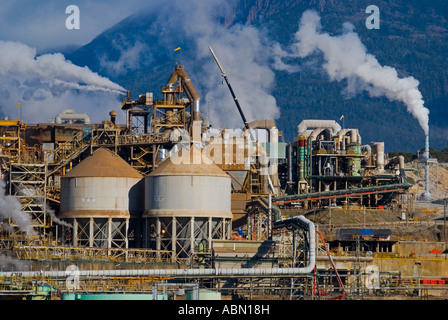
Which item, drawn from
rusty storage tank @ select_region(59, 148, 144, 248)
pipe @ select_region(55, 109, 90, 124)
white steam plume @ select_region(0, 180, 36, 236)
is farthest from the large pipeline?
pipe @ select_region(55, 109, 90, 124)

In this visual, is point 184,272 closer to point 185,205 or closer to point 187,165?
point 185,205

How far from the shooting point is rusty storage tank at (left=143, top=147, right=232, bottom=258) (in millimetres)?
111938

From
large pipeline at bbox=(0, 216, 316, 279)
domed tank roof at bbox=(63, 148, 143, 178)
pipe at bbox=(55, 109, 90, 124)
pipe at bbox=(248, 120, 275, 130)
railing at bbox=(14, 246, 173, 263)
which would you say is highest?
pipe at bbox=(55, 109, 90, 124)

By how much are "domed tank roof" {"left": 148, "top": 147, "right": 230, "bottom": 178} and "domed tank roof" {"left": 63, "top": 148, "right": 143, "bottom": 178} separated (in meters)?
4.18

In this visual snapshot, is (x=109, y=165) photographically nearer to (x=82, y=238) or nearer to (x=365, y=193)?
(x=82, y=238)

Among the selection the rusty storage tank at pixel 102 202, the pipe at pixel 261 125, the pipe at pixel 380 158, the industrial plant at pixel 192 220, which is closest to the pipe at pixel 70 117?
the industrial plant at pixel 192 220

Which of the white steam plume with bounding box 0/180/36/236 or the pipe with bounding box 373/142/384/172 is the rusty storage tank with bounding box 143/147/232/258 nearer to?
the white steam plume with bounding box 0/180/36/236

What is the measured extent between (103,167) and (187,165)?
1054 centimetres

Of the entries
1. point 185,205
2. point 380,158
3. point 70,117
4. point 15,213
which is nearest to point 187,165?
point 185,205

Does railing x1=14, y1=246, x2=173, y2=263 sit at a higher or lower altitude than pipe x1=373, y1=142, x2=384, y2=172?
lower

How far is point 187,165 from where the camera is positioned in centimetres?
11488

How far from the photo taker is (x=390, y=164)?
552 ft
